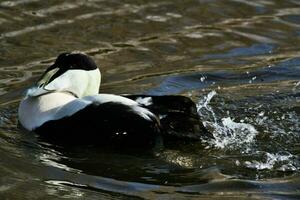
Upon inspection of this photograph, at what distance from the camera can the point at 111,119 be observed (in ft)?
16.7

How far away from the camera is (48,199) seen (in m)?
4.30

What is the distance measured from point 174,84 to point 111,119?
186 cm

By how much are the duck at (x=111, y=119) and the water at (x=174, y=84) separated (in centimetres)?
9

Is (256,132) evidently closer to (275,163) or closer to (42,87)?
(275,163)

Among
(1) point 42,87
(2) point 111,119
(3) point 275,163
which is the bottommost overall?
(3) point 275,163

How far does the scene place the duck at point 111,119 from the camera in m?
5.11

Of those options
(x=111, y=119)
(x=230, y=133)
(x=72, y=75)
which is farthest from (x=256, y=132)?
(x=72, y=75)

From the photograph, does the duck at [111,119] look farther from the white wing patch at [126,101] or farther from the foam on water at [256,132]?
the foam on water at [256,132]

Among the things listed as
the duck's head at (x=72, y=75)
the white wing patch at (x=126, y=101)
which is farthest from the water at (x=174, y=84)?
the duck's head at (x=72, y=75)

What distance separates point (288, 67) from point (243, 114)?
154 centimetres

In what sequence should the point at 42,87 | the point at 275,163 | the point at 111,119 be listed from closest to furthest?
the point at 275,163
the point at 111,119
the point at 42,87

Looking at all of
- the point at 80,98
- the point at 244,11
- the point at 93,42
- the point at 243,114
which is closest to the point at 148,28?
the point at 93,42

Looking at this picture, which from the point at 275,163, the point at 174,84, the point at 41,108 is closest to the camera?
the point at 275,163

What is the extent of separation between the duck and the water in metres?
0.09
